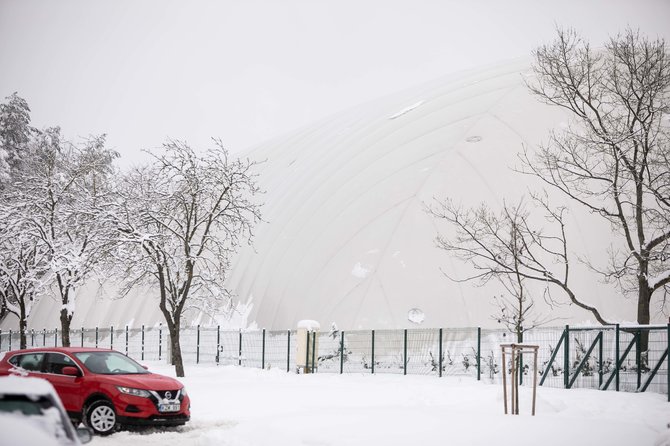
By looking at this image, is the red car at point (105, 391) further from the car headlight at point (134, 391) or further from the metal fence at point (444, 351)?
the metal fence at point (444, 351)

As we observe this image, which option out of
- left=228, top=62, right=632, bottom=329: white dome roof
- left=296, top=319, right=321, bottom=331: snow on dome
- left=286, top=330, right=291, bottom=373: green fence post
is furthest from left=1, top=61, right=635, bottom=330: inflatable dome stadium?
left=296, top=319, right=321, bottom=331: snow on dome

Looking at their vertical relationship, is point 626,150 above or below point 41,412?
above

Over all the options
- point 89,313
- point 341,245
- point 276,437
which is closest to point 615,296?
point 341,245

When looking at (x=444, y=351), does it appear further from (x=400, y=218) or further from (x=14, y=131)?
(x=14, y=131)

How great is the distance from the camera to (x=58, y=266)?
3080cm

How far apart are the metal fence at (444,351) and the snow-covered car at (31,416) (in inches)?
552

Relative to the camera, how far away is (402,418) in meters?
13.5

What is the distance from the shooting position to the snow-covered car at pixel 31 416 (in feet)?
15.1

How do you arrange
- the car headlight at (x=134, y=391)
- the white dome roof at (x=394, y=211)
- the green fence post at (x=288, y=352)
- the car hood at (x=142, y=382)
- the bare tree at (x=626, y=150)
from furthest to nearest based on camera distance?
the white dome roof at (x=394, y=211), the green fence post at (x=288, y=352), the bare tree at (x=626, y=150), the car hood at (x=142, y=382), the car headlight at (x=134, y=391)

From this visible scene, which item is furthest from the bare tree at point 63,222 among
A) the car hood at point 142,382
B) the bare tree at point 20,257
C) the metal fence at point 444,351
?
the car hood at point 142,382

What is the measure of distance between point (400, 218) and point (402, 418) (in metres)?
18.2

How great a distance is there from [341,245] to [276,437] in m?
20.9

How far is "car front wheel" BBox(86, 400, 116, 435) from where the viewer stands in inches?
505

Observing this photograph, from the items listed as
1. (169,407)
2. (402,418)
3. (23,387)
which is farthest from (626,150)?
(23,387)
